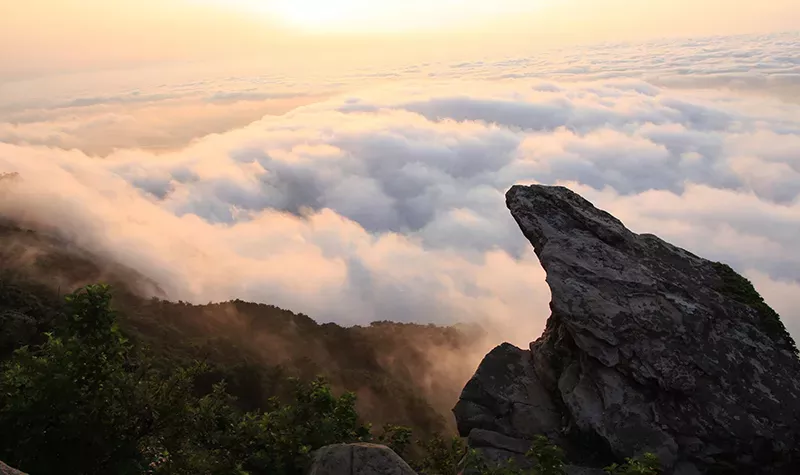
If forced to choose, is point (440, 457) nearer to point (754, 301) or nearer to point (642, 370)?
point (642, 370)

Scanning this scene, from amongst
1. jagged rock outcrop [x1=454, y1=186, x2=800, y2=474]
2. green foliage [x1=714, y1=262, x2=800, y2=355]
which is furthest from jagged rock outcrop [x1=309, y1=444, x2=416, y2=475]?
green foliage [x1=714, y1=262, x2=800, y2=355]

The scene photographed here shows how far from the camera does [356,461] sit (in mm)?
11430

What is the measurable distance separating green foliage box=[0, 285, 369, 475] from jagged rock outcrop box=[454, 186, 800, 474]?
24.7 ft

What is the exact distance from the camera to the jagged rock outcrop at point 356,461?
11.2 meters

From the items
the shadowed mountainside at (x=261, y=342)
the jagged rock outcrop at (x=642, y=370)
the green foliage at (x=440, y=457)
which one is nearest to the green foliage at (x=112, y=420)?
the green foliage at (x=440, y=457)

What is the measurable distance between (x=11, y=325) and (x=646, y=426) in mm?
37385

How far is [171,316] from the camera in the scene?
92.9 meters

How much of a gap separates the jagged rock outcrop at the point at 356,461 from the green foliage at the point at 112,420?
539 mm

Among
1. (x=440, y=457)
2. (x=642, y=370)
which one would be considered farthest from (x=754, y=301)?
(x=440, y=457)

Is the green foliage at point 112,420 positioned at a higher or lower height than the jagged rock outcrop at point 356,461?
higher

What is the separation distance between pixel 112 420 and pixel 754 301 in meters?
20.2

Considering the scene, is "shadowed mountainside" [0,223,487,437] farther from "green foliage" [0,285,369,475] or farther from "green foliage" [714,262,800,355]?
"green foliage" [714,262,800,355]

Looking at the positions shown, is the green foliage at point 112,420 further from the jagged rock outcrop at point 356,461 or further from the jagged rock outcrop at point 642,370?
the jagged rock outcrop at point 642,370

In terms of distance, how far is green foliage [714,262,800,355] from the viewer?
1772 cm
